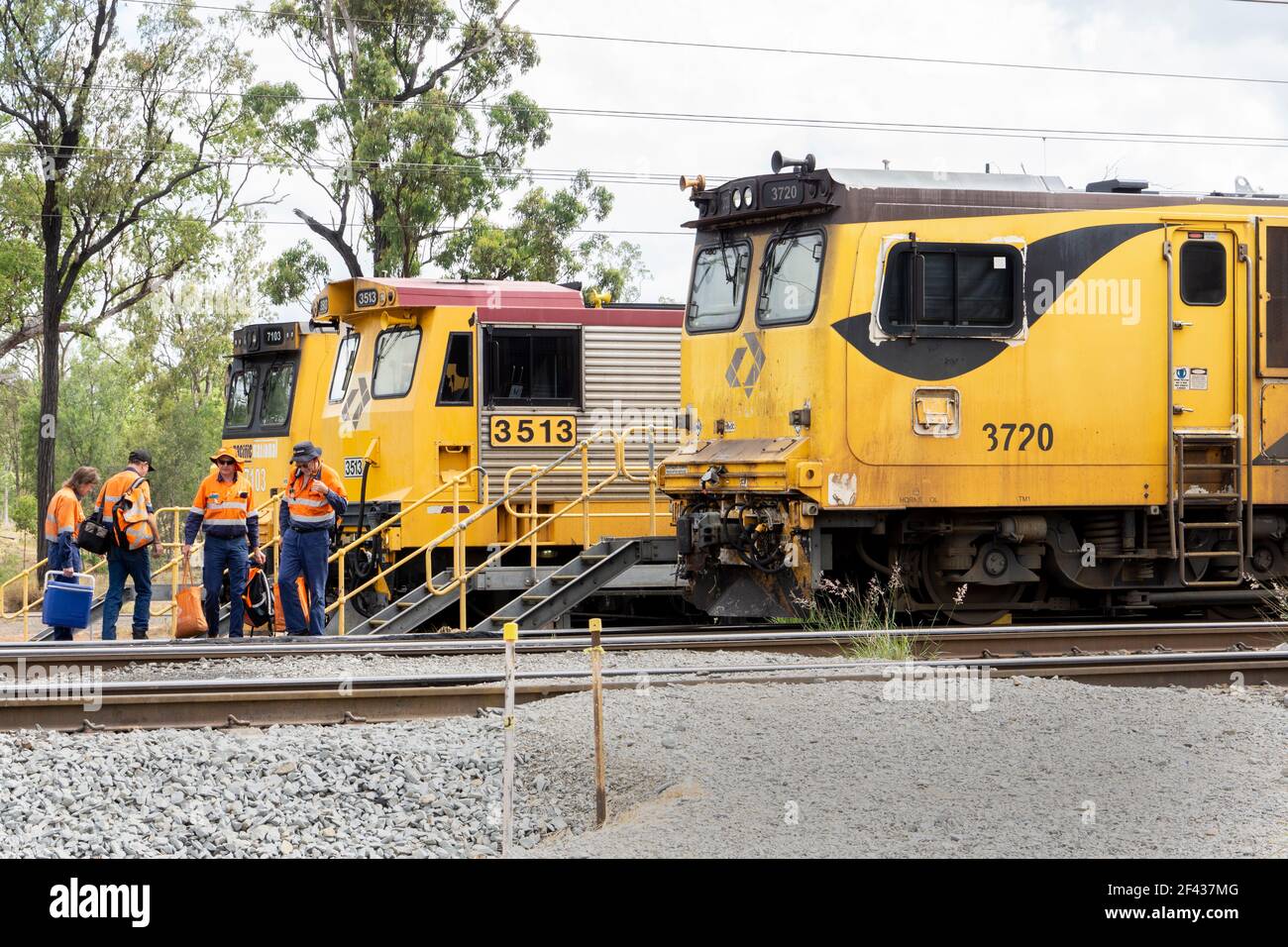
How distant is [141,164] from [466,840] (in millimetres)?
23378

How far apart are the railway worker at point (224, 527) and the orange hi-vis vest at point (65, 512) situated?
1.40 meters

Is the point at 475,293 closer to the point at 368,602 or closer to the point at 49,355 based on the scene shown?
the point at 368,602

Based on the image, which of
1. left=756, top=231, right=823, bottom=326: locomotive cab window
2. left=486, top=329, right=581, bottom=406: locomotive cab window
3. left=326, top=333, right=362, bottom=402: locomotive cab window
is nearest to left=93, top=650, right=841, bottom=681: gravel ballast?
left=756, top=231, right=823, bottom=326: locomotive cab window

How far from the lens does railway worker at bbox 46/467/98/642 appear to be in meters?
14.4

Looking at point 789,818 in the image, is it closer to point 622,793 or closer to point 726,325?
point 622,793

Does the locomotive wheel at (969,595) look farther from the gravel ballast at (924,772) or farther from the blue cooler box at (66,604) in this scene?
the blue cooler box at (66,604)

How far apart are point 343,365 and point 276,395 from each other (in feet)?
9.48

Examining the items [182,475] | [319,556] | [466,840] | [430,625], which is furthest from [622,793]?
[182,475]

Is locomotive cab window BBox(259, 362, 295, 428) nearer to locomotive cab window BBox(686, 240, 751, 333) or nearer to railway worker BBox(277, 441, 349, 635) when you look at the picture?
railway worker BBox(277, 441, 349, 635)

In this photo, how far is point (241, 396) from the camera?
69.1ft

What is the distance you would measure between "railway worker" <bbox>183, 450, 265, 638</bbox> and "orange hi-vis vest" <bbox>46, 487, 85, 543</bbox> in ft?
4.60

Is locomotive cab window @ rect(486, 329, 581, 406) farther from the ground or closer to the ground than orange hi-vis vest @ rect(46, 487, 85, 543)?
farther from the ground

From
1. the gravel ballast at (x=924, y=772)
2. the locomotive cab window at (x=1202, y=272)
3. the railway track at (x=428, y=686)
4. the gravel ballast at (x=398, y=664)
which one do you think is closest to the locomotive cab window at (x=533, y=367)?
the gravel ballast at (x=398, y=664)

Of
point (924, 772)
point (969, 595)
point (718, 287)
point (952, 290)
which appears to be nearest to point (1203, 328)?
point (952, 290)
